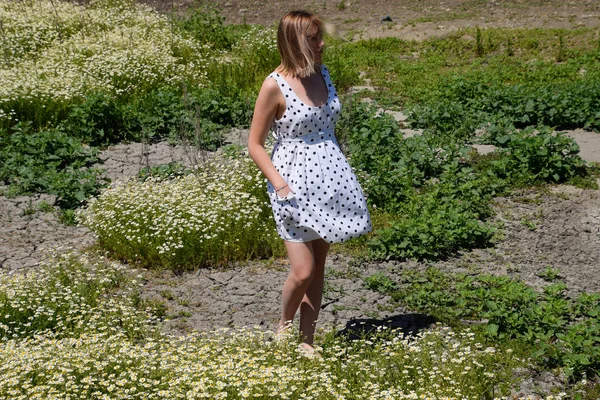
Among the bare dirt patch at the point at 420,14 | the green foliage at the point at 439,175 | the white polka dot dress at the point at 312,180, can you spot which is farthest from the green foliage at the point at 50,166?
the bare dirt patch at the point at 420,14

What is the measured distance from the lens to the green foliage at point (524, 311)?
481 centimetres

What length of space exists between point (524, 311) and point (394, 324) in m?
0.91

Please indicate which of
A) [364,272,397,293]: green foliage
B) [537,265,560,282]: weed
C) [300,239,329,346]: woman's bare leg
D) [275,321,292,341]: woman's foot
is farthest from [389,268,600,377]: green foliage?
[275,321,292,341]: woman's foot

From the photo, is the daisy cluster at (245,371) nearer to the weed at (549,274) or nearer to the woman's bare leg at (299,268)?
the woman's bare leg at (299,268)

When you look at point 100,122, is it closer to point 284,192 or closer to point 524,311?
point 284,192

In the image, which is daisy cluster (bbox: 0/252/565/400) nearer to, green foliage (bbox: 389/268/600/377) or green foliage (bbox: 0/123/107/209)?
green foliage (bbox: 389/268/600/377)

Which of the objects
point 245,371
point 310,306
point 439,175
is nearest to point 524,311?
point 310,306

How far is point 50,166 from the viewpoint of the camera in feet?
28.9

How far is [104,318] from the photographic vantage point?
17.6 feet

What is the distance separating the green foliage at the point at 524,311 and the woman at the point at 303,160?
119 centimetres

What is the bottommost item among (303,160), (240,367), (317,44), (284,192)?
(240,367)

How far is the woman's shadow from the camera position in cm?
547

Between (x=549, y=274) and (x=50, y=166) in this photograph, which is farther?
(x=50, y=166)

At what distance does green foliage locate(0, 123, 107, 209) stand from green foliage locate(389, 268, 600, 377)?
3.74 m
